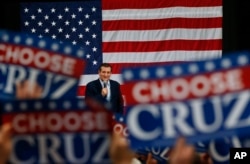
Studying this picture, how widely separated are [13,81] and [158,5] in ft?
18.3

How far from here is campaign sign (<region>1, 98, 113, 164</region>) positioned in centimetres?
226

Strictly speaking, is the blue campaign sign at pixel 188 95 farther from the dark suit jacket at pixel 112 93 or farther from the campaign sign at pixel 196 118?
the dark suit jacket at pixel 112 93

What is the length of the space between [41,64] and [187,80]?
1.91ft

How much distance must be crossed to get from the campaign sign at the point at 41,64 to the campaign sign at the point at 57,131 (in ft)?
0.56

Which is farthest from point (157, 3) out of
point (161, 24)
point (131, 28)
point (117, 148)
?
point (117, 148)

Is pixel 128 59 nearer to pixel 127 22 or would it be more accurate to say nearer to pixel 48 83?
pixel 127 22

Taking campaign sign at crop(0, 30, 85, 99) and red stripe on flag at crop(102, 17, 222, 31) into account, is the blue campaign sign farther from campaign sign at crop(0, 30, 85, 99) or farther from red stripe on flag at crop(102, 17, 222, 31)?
red stripe on flag at crop(102, 17, 222, 31)

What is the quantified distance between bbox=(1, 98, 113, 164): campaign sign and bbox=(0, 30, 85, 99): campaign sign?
17cm

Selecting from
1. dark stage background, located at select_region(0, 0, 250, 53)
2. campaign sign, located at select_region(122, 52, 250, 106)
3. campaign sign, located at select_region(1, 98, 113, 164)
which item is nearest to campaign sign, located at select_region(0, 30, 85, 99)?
campaign sign, located at select_region(1, 98, 113, 164)

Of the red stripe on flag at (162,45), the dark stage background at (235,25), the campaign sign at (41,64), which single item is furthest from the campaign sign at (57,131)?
the red stripe on flag at (162,45)

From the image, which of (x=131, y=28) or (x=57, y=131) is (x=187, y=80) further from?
(x=131, y=28)

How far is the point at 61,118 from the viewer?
230 centimetres

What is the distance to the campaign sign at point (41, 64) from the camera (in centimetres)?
246

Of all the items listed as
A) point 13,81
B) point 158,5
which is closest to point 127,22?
point 158,5
